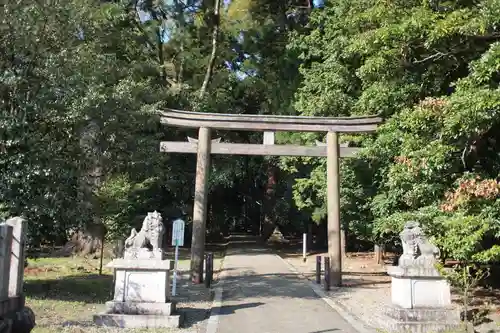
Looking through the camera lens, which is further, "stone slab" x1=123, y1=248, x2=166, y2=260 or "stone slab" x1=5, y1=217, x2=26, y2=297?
"stone slab" x1=123, y1=248, x2=166, y2=260

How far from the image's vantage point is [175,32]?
84.2 feet

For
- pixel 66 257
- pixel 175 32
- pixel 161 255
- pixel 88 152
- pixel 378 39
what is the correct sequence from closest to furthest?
pixel 161 255 < pixel 378 39 < pixel 88 152 < pixel 66 257 < pixel 175 32

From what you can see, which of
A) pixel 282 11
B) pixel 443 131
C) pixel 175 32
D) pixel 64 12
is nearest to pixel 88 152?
pixel 64 12

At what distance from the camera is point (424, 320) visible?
29.6ft

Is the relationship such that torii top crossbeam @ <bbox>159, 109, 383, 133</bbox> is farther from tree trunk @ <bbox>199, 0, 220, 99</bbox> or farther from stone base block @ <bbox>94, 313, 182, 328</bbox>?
tree trunk @ <bbox>199, 0, 220, 99</bbox>

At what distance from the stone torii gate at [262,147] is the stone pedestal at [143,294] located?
18.3ft

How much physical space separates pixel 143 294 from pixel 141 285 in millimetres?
172

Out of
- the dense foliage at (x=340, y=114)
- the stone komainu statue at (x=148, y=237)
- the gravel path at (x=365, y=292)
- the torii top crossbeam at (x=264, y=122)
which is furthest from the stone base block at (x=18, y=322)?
the torii top crossbeam at (x=264, y=122)

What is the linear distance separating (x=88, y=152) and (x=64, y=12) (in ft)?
10.6

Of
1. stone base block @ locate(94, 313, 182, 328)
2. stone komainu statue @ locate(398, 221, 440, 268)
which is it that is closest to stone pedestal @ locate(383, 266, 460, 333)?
stone komainu statue @ locate(398, 221, 440, 268)

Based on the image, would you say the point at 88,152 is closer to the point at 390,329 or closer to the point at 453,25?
the point at 390,329

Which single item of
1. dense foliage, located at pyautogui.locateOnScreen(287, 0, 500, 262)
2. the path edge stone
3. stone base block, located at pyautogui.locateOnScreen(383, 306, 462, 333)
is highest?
dense foliage, located at pyautogui.locateOnScreen(287, 0, 500, 262)

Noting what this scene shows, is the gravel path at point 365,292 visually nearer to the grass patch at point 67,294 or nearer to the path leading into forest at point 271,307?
the path leading into forest at point 271,307

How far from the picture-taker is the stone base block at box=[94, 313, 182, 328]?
29.8 ft
